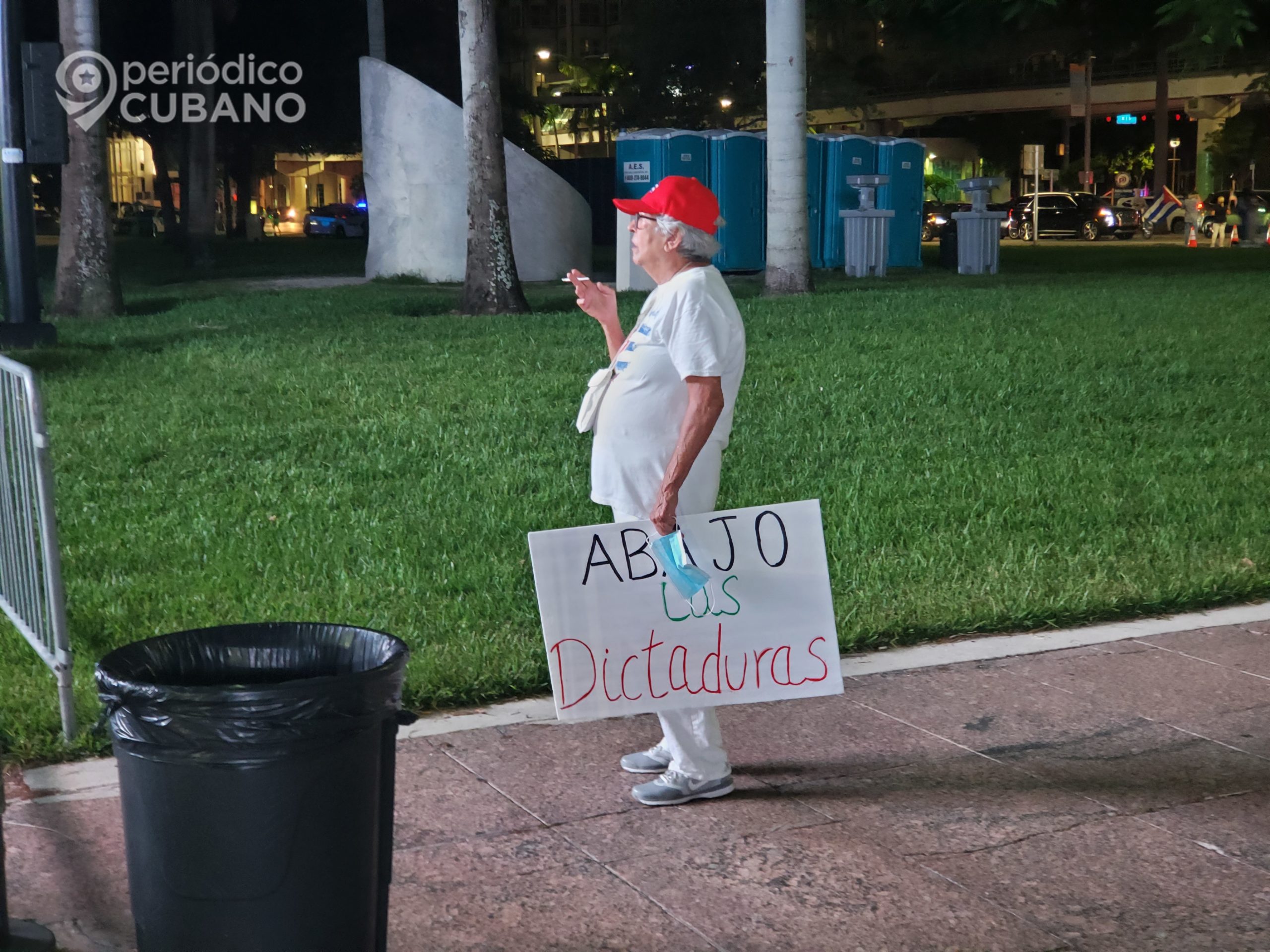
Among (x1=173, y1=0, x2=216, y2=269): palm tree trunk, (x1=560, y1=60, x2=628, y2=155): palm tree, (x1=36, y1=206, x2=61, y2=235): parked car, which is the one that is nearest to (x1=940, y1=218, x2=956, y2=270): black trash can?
(x1=173, y1=0, x2=216, y2=269): palm tree trunk

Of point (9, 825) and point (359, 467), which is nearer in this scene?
point (9, 825)

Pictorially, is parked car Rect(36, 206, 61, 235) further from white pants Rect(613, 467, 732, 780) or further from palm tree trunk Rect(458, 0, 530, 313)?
white pants Rect(613, 467, 732, 780)

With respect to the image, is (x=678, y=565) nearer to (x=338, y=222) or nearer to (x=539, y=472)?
(x=539, y=472)

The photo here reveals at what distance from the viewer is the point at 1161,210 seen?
4869 cm

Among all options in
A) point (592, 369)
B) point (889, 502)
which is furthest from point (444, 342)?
point (889, 502)

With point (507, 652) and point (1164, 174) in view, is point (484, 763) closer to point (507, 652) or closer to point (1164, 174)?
point (507, 652)

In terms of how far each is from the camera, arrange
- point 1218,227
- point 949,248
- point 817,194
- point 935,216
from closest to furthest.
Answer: point 817,194 → point 949,248 → point 1218,227 → point 935,216

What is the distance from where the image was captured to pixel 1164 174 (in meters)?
62.2

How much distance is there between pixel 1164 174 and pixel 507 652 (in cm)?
6240

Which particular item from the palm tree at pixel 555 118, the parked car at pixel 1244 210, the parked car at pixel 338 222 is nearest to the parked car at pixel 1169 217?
the parked car at pixel 1244 210

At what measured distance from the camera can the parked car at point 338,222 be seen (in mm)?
59531
